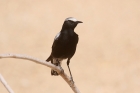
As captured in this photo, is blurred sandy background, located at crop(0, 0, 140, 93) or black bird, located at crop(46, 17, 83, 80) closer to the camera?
black bird, located at crop(46, 17, 83, 80)

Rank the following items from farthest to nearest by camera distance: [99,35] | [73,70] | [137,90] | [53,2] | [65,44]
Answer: [53,2] → [99,35] → [73,70] → [137,90] → [65,44]

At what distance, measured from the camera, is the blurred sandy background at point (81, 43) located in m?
3.72

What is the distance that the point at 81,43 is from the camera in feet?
13.9

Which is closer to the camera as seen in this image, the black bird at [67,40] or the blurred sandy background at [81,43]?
the black bird at [67,40]

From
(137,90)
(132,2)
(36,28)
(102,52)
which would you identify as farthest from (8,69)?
(132,2)

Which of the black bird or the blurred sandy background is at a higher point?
the black bird

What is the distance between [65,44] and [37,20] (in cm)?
274

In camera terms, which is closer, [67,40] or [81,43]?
[67,40]

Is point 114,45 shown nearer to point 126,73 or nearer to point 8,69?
point 126,73

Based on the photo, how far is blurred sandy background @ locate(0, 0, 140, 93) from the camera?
3721 mm

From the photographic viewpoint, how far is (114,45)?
13.6 ft

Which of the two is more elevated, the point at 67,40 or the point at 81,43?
the point at 67,40

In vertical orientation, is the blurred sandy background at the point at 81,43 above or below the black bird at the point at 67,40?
below

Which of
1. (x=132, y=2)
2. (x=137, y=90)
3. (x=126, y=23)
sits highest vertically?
(x=132, y=2)
